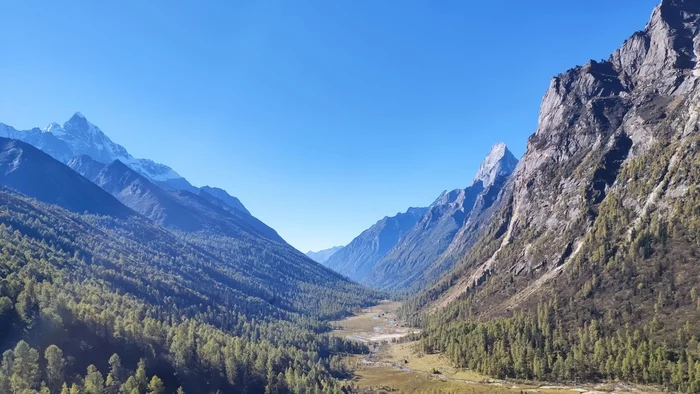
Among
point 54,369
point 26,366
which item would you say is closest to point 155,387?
point 54,369

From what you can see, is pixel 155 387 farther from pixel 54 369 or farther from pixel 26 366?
pixel 26 366

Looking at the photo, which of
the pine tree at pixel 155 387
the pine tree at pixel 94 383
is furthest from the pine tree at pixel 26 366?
the pine tree at pixel 155 387

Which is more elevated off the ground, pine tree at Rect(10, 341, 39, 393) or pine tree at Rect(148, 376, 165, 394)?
pine tree at Rect(10, 341, 39, 393)

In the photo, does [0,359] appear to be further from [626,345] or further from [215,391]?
[626,345]

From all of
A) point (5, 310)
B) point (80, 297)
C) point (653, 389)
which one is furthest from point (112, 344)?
point (653, 389)

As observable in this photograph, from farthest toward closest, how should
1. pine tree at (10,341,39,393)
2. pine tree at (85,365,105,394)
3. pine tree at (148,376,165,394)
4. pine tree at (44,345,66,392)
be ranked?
pine tree at (148,376,165,394) → pine tree at (44,345,66,392) → pine tree at (85,365,105,394) → pine tree at (10,341,39,393)

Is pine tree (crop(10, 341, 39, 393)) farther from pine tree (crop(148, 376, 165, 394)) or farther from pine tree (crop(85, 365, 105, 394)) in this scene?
pine tree (crop(148, 376, 165, 394))

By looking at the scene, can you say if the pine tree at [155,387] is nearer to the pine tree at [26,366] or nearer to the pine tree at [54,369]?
the pine tree at [54,369]

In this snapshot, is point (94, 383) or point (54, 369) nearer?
point (94, 383)

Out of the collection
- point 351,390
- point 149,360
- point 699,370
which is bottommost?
point 351,390

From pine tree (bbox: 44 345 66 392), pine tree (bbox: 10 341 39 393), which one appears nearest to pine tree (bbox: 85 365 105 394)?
pine tree (bbox: 44 345 66 392)

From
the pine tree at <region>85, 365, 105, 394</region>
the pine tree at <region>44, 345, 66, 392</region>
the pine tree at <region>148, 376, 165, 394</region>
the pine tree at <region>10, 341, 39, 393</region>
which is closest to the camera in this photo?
the pine tree at <region>10, 341, 39, 393</region>
